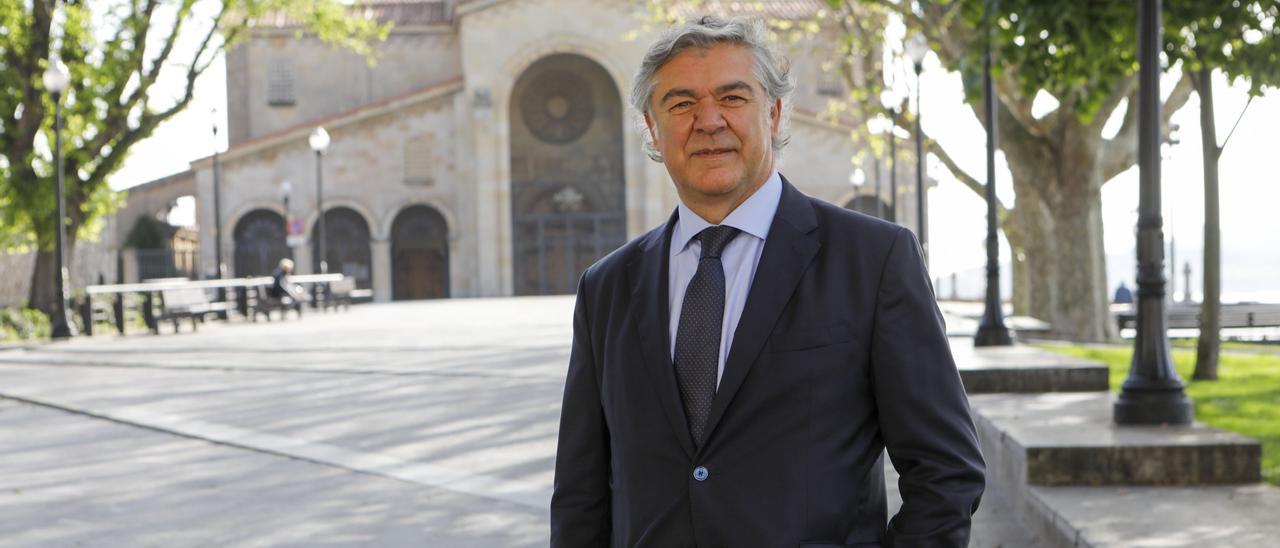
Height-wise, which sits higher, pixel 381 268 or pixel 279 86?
pixel 279 86

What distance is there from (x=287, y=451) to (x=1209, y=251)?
319 inches

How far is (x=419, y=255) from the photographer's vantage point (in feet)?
169

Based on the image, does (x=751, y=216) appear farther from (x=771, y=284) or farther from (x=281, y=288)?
(x=281, y=288)

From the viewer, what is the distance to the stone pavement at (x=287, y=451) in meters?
5.84

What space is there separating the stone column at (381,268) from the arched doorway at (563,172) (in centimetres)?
498

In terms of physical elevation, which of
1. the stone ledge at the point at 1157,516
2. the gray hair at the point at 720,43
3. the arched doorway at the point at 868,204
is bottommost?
the stone ledge at the point at 1157,516

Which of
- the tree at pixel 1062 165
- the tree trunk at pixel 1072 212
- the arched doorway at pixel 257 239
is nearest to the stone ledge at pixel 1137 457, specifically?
the tree at pixel 1062 165

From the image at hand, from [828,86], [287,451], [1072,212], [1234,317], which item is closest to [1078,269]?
[1072,212]

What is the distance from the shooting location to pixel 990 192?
491 inches

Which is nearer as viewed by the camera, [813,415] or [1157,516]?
[813,415]

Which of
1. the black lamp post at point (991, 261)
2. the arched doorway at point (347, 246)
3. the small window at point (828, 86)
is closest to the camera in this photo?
the black lamp post at point (991, 261)

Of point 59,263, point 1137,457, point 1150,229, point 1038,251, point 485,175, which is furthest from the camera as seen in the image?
point 485,175

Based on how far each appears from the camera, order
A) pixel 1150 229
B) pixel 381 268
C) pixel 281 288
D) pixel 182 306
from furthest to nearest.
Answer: pixel 381 268, pixel 281 288, pixel 182 306, pixel 1150 229

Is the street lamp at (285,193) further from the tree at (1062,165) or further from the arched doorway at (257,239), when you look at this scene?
the tree at (1062,165)
